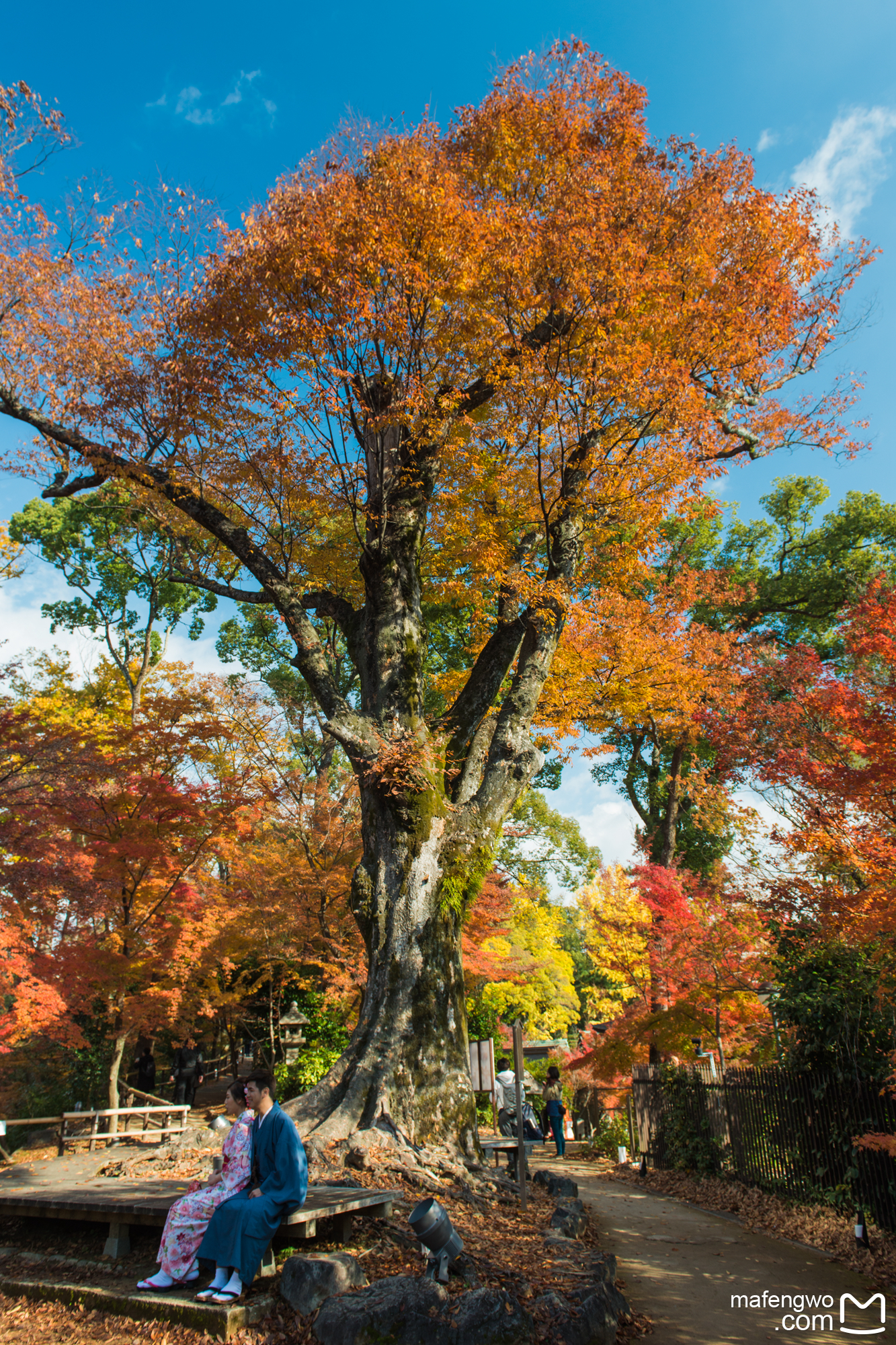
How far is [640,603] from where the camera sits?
582 inches

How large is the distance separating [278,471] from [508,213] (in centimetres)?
416

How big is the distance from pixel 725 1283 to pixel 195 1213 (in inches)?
156

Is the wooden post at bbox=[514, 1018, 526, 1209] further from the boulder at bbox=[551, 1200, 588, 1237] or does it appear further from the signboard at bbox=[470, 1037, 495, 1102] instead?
the signboard at bbox=[470, 1037, 495, 1102]

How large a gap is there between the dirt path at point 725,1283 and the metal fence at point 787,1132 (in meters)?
0.85

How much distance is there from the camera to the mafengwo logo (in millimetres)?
4508

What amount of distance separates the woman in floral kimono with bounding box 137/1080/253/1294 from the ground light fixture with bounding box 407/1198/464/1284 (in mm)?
1065

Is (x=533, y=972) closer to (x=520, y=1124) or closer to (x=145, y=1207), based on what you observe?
(x=520, y=1124)

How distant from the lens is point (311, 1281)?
12.6 feet

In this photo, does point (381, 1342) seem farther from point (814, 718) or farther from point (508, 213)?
point (508, 213)

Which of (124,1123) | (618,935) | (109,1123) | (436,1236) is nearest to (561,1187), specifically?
(436,1236)

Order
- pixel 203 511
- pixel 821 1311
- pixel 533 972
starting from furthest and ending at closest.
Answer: pixel 533 972 < pixel 203 511 < pixel 821 1311

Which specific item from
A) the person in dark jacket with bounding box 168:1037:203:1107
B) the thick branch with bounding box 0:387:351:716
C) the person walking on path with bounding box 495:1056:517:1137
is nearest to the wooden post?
the thick branch with bounding box 0:387:351:716

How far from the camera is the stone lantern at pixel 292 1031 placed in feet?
Answer: 52.6

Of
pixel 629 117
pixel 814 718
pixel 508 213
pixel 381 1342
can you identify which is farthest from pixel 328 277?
pixel 381 1342
